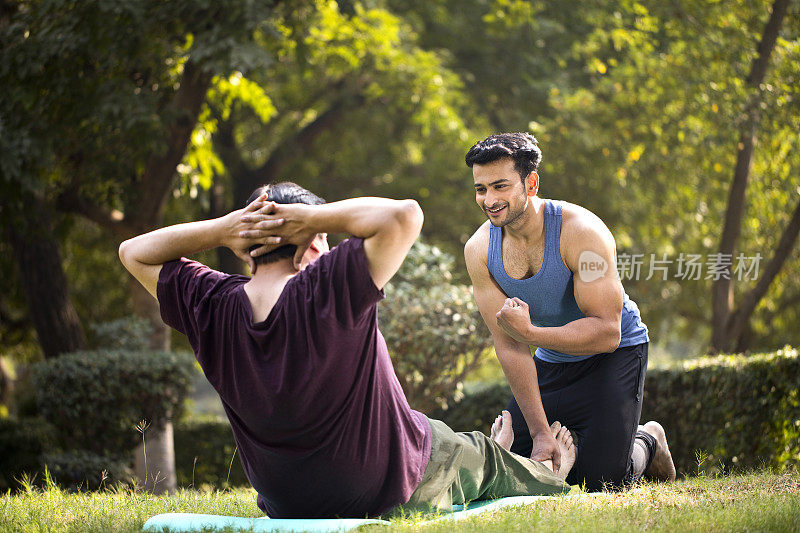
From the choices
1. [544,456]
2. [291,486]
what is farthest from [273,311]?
[544,456]

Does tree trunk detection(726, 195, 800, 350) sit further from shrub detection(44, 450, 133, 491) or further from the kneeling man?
shrub detection(44, 450, 133, 491)

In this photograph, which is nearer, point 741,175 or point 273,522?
point 273,522

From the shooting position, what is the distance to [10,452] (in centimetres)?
928

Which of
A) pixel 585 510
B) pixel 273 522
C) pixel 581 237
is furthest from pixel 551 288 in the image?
pixel 273 522

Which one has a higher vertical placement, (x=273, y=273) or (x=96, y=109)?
(x=96, y=109)

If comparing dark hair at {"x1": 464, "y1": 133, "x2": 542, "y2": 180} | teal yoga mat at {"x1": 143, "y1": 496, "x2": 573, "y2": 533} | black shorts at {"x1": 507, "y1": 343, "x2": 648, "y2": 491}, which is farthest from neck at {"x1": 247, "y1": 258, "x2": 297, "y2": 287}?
black shorts at {"x1": 507, "y1": 343, "x2": 648, "y2": 491}

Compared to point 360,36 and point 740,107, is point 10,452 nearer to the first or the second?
point 360,36

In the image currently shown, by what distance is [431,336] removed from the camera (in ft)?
22.9

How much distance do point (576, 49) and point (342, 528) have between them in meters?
11.0

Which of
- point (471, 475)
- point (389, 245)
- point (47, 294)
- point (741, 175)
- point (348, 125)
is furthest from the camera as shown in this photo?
point (348, 125)

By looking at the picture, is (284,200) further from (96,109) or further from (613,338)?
(96,109)

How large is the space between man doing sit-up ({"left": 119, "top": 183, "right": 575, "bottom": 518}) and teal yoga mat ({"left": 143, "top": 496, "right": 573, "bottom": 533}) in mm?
127

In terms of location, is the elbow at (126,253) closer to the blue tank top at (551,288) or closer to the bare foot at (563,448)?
the blue tank top at (551,288)

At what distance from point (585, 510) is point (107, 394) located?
6145 mm
